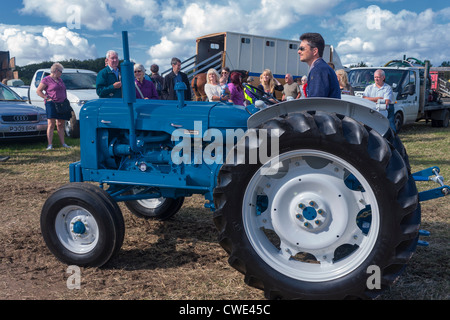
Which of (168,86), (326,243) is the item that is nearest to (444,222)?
(326,243)

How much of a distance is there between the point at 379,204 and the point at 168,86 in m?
6.31

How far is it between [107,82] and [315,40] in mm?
2974

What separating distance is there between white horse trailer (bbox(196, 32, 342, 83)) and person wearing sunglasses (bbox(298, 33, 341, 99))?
10.9 metres

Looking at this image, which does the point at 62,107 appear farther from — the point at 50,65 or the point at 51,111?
the point at 50,65

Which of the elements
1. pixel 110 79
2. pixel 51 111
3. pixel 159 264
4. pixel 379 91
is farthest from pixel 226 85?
pixel 159 264

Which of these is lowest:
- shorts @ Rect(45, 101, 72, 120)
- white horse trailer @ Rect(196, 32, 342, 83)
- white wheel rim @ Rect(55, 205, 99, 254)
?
white wheel rim @ Rect(55, 205, 99, 254)

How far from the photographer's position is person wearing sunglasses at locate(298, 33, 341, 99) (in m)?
3.13

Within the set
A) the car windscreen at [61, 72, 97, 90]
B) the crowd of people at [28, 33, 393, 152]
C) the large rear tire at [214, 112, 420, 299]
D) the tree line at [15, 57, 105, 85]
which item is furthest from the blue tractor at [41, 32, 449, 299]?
the tree line at [15, 57, 105, 85]

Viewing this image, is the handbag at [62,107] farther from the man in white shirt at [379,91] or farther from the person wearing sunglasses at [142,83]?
the man in white shirt at [379,91]

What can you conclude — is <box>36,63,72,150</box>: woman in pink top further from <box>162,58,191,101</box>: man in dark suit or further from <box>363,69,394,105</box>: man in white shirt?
<box>363,69,394,105</box>: man in white shirt

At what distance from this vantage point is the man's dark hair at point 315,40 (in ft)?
10.8

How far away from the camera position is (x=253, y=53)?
1462 centimetres
